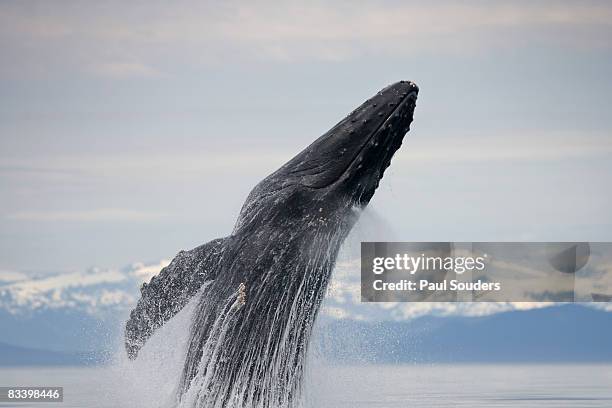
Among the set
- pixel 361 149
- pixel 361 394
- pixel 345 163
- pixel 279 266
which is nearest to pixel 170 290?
pixel 279 266

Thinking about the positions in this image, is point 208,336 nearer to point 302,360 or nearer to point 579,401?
point 302,360

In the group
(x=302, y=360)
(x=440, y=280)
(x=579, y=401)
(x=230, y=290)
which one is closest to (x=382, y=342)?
(x=302, y=360)

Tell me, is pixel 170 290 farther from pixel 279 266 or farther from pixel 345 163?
pixel 345 163

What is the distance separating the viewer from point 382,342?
8898 millimetres

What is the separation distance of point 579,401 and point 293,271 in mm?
10694

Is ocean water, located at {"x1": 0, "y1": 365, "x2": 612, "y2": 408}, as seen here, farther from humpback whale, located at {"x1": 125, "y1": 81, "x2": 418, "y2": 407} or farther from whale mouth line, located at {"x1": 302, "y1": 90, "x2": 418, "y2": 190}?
whale mouth line, located at {"x1": 302, "y1": 90, "x2": 418, "y2": 190}

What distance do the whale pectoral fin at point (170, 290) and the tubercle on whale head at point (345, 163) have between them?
400 mm

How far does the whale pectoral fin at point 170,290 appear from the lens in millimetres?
8492

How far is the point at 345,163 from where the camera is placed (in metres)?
8.24

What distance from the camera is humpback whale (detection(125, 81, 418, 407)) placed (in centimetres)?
795

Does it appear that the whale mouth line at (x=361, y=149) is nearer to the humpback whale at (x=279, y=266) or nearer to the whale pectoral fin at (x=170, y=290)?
the humpback whale at (x=279, y=266)

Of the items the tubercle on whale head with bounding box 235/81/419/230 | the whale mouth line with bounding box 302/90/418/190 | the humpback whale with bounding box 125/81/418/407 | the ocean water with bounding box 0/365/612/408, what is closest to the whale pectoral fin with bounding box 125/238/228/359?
the humpback whale with bounding box 125/81/418/407

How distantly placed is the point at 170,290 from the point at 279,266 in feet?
4.11

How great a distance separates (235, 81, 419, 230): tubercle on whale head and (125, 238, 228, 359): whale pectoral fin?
15.7 inches
